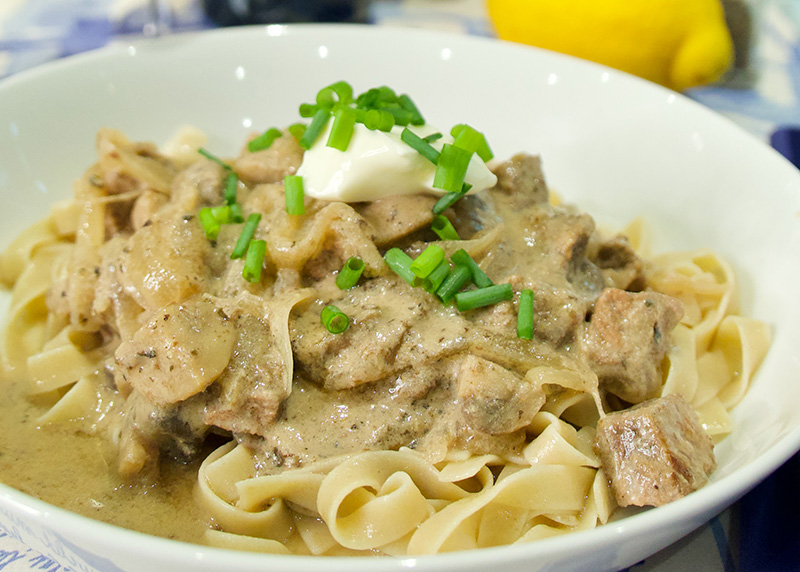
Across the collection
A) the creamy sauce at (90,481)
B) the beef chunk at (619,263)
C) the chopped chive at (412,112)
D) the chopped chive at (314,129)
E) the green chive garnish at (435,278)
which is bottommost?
the creamy sauce at (90,481)

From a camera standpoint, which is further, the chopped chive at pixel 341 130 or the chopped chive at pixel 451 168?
the chopped chive at pixel 341 130

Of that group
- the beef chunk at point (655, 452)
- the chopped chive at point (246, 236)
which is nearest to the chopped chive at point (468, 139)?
the chopped chive at point (246, 236)

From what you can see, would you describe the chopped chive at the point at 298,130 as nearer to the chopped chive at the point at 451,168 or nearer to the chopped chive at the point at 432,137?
the chopped chive at the point at 432,137

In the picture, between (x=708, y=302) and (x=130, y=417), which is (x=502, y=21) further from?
(x=130, y=417)

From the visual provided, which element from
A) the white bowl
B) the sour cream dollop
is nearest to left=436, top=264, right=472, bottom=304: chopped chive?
the sour cream dollop

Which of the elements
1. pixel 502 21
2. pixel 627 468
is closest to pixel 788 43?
pixel 502 21

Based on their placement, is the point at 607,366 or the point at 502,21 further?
the point at 502,21

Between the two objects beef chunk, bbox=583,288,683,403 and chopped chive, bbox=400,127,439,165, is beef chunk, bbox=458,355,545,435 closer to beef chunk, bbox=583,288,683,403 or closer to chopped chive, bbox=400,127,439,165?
beef chunk, bbox=583,288,683,403
